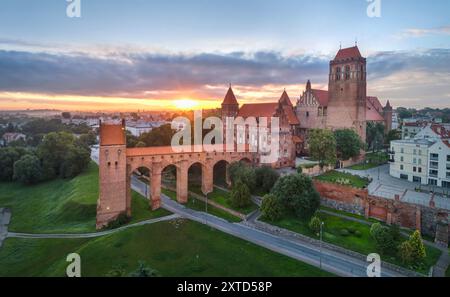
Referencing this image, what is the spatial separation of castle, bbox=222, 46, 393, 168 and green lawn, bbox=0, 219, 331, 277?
95.2ft

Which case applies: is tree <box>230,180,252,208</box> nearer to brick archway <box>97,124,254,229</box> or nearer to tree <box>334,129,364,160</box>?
brick archway <box>97,124,254,229</box>

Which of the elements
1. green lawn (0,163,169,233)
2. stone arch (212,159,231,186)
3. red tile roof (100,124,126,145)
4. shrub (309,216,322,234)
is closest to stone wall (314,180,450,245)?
shrub (309,216,322,234)

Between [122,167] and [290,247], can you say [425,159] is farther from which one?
[122,167]

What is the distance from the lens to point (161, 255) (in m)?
38.1

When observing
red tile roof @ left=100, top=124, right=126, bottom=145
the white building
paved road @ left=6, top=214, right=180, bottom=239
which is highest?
red tile roof @ left=100, top=124, right=126, bottom=145

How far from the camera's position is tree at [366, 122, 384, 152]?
79062 millimetres

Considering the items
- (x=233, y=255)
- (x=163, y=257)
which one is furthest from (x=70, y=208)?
(x=233, y=255)

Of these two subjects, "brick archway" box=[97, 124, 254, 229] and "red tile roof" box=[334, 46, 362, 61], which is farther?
"red tile roof" box=[334, 46, 362, 61]

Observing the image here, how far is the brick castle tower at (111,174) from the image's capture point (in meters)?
47.3

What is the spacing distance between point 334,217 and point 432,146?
21.4 metres

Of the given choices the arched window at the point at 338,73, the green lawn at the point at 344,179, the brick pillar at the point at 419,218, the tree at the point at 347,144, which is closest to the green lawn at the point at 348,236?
the brick pillar at the point at 419,218

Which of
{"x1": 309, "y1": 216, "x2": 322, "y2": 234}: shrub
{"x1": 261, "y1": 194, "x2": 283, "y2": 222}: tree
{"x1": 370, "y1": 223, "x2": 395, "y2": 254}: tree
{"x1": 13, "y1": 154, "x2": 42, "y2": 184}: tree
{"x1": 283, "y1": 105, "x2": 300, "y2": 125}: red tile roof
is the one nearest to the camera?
{"x1": 370, "y1": 223, "x2": 395, "y2": 254}: tree

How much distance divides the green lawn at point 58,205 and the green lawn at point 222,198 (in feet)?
30.3
